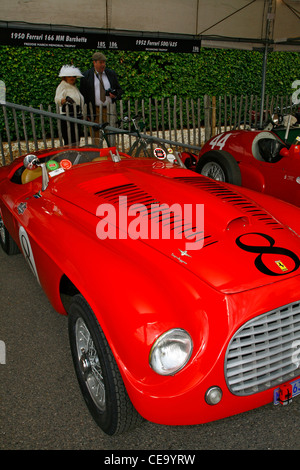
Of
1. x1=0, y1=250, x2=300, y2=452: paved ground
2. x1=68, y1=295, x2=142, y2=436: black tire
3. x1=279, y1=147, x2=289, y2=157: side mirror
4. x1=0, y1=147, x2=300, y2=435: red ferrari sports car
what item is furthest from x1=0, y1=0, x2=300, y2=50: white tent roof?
x1=68, y1=295, x2=142, y2=436: black tire

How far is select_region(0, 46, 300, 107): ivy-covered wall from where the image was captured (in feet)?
30.9

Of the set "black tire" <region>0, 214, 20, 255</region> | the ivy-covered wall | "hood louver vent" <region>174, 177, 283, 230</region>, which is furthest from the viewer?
the ivy-covered wall

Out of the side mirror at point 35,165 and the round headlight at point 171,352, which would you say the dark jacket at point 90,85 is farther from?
the round headlight at point 171,352

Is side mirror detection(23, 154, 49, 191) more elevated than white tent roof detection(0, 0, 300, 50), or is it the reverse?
white tent roof detection(0, 0, 300, 50)

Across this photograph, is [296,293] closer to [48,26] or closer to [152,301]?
[152,301]

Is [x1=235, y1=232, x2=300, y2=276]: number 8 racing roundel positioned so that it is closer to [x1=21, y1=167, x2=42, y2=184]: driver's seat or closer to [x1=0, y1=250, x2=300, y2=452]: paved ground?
[x1=0, y1=250, x2=300, y2=452]: paved ground

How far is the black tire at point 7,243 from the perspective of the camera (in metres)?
3.98

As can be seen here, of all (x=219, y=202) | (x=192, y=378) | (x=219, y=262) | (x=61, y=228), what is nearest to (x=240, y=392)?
(x=192, y=378)

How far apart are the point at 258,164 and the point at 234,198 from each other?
2292mm

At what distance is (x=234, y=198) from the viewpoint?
2.71 meters

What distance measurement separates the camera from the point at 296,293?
187 cm

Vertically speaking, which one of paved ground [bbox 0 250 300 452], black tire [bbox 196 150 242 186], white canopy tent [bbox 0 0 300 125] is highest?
white canopy tent [bbox 0 0 300 125]

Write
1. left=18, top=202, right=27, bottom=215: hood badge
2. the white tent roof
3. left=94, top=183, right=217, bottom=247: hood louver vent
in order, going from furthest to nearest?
1. the white tent roof
2. left=18, top=202, right=27, bottom=215: hood badge
3. left=94, top=183, right=217, bottom=247: hood louver vent

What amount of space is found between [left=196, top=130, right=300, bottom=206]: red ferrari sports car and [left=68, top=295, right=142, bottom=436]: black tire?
294 cm
